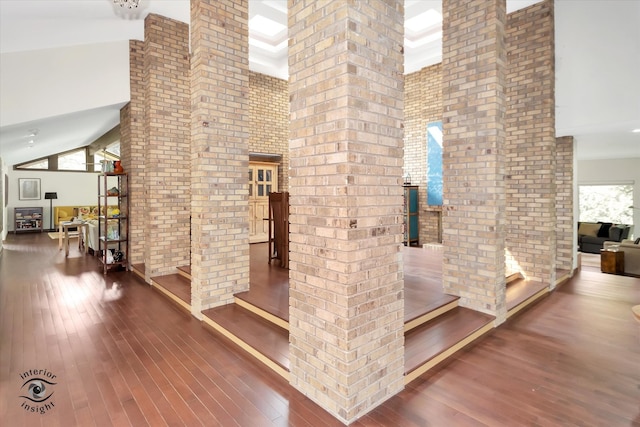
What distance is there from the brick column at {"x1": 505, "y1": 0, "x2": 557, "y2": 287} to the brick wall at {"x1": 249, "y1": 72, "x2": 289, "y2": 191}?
5.87 metres

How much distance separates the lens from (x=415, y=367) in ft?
9.07

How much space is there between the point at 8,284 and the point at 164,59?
15.6 feet

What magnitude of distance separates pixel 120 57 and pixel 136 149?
1732 millimetres

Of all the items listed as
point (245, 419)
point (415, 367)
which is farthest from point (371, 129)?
point (245, 419)

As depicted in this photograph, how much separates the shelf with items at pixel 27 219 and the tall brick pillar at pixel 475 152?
16.5 meters

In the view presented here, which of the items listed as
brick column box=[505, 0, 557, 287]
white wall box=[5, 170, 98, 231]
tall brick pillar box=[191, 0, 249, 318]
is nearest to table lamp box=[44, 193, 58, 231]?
white wall box=[5, 170, 98, 231]

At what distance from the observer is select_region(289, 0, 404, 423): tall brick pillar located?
7.28 ft

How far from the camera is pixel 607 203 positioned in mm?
11547

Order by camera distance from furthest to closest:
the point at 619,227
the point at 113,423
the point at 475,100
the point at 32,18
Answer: the point at 619,227, the point at 32,18, the point at 475,100, the point at 113,423

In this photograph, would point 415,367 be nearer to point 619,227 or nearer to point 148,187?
point 148,187

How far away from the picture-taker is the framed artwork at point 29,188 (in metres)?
13.8

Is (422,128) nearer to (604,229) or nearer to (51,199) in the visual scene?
(604,229)

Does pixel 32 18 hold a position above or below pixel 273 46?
below

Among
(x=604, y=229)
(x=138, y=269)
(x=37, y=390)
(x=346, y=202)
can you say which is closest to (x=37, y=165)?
(x=138, y=269)
